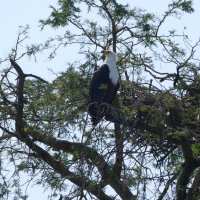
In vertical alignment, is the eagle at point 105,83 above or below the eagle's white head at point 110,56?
below

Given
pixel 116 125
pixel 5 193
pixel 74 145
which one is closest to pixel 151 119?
pixel 116 125

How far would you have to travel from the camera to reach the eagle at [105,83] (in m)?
8.56

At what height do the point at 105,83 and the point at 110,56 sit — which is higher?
the point at 110,56

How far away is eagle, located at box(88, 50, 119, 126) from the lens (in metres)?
8.56

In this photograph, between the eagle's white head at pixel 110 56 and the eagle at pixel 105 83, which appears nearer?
the eagle at pixel 105 83

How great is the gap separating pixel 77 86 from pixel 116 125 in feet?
2.33

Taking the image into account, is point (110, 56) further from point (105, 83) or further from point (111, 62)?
point (105, 83)

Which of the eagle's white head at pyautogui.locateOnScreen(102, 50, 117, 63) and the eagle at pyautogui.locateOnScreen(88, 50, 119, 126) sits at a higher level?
the eagle's white head at pyautogui.locateOnScreen(102, 50, 117, 63)

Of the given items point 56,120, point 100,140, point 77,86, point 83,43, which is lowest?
point 100,140

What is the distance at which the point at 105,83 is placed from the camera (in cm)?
926

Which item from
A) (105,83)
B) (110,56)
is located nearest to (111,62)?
(110,56)

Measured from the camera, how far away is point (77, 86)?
864cm

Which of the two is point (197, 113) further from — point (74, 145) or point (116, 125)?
point (74, 145)

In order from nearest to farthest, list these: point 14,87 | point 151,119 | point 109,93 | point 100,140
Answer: point 100,140 < point 151,119 < point 14,87 < point 109,93
